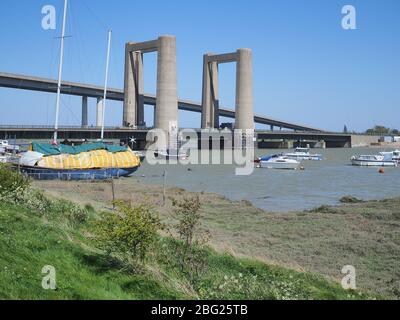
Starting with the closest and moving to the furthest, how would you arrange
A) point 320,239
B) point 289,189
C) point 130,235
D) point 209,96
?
1. point 130,235
2. point 320,239
3. point 289,189
4. point 209,96

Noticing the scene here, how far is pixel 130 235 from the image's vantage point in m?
8.33

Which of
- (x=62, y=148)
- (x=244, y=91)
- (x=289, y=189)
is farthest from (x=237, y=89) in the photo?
(x=62, y=148)

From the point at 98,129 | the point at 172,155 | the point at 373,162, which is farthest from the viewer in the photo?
the point at 98,129

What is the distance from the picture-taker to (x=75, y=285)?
7.06 metres

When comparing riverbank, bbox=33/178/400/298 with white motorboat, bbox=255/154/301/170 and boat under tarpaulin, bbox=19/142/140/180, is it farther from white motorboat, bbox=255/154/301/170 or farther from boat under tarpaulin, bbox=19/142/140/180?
white motorboat, bbox=255/154/301/170

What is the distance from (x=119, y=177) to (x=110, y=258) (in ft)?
112

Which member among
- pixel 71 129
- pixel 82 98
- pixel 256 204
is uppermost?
pixel 82 98

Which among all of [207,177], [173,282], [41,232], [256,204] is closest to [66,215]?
[41,232]

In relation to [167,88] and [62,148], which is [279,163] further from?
[167,88]

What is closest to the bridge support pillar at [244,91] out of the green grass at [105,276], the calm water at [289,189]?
the calm water at [289,189]

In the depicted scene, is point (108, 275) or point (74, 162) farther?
point (74, 162)

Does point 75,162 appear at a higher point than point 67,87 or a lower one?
lower

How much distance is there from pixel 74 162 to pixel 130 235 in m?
31.0
